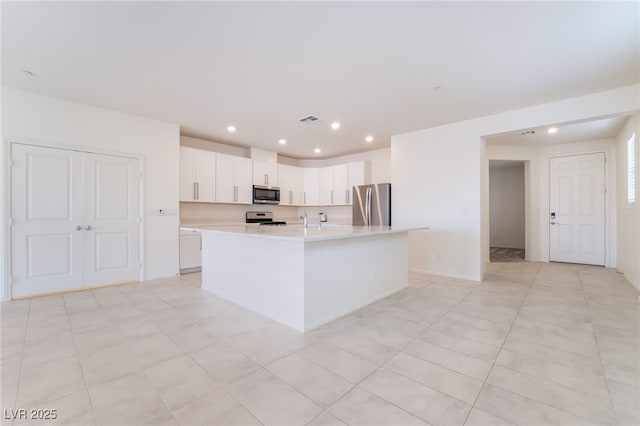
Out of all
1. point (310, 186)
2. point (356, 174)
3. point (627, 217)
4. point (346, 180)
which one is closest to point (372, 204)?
point (356, 174)

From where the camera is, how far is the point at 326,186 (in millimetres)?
6938

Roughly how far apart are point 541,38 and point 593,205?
5156 millimetres

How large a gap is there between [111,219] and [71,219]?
17.7 inches

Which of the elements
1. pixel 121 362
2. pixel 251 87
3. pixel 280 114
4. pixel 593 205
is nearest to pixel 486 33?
pixel 251 87

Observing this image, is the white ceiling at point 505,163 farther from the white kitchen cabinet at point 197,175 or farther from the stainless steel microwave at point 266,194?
the white kitchen cabinet at point 197,175

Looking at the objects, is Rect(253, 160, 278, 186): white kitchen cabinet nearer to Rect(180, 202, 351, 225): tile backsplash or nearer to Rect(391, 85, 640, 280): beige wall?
Rect(180, 202, 351, 225): tile backsplash

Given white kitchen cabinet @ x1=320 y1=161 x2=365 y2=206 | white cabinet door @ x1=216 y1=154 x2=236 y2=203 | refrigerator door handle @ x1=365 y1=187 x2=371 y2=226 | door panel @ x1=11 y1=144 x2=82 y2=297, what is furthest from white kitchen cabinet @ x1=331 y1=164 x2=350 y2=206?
door panel @ x1=11 y1=144 x2=82 y2=297

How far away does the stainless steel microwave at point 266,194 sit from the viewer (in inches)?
238

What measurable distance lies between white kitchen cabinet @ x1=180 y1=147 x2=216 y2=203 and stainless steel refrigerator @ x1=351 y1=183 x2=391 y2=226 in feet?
9.97

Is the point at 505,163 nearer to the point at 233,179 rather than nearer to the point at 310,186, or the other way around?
the point at 310,186

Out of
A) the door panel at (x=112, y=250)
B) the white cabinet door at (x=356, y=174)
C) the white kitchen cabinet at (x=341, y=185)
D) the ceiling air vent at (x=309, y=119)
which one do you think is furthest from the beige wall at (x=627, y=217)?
the door panel at (x=112, y=250)

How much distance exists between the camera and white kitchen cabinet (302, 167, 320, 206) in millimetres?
7074

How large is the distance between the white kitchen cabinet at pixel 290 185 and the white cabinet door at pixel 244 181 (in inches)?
32.5

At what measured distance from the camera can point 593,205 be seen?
5.58 meters
